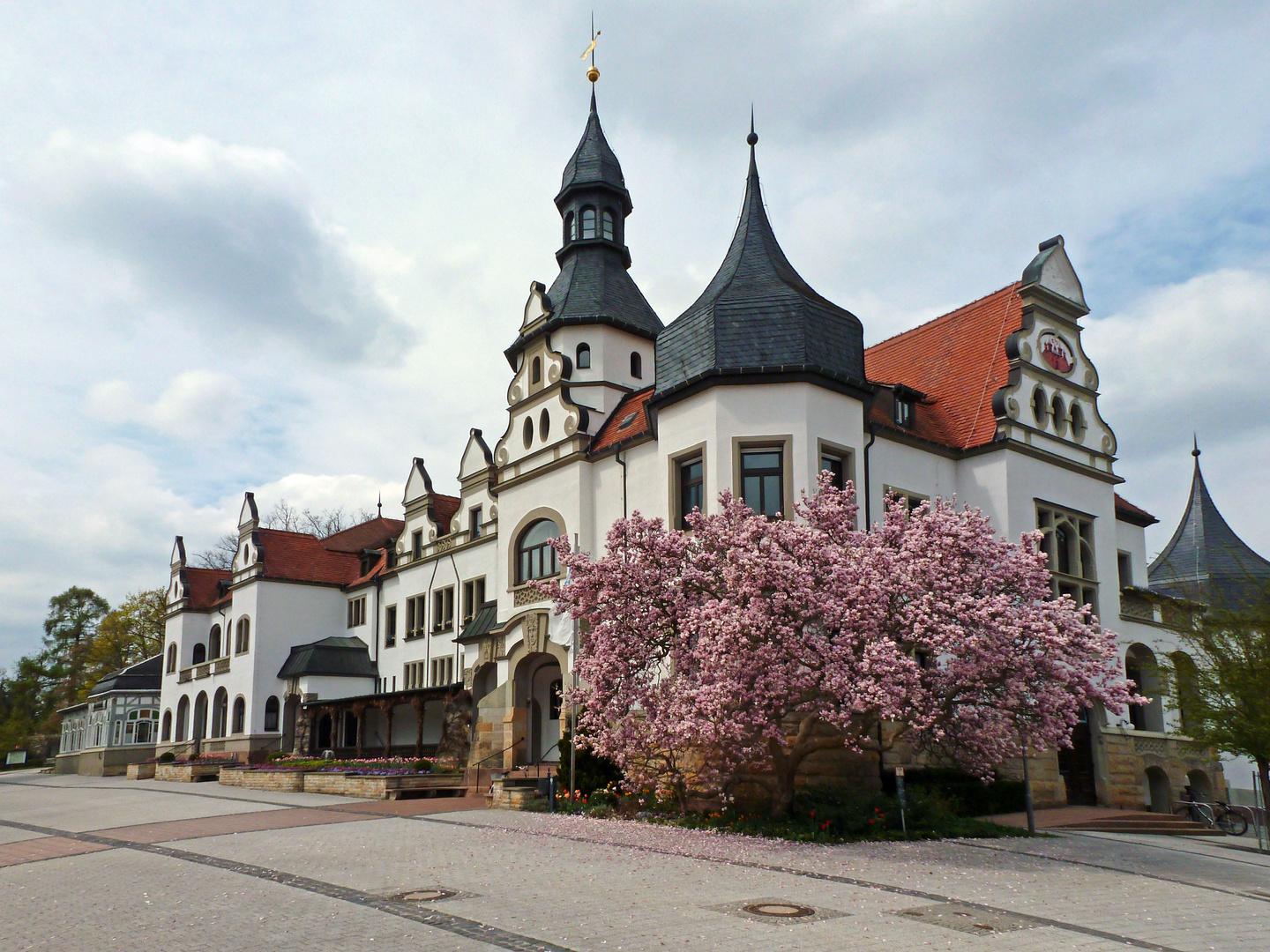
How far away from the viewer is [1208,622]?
2323 centimetres

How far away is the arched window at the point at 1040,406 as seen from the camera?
2719 centimetres

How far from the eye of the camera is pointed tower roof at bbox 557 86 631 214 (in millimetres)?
34312

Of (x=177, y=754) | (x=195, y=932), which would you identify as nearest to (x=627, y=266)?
(x=195, y=932)

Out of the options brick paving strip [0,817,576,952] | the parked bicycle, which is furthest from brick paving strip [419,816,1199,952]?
the parked bicycle

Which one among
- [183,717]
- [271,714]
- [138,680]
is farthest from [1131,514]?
[138,680]

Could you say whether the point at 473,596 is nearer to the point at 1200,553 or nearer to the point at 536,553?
the point at 536,553

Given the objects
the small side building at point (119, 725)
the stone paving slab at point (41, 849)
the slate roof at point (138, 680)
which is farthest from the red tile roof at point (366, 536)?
the stone paving slab at point (41, 849)

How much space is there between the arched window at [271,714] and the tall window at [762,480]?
100 feet

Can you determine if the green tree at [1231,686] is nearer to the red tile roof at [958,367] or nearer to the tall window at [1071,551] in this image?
the tall window at [1071,551]

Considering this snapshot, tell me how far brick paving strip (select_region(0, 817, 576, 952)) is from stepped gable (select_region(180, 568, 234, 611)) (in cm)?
4012

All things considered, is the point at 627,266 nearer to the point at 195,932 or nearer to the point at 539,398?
the point at 539,398

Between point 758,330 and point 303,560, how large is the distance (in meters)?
32.3

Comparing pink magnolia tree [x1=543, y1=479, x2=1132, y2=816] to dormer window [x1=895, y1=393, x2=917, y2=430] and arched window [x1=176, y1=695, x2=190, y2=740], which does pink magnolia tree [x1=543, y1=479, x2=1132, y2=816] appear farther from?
arched window [x1=176, y1=695, x2=190, y2=740]

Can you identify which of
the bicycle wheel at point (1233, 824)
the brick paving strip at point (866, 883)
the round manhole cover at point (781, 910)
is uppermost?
the round manhole cover at point (781, 910)
